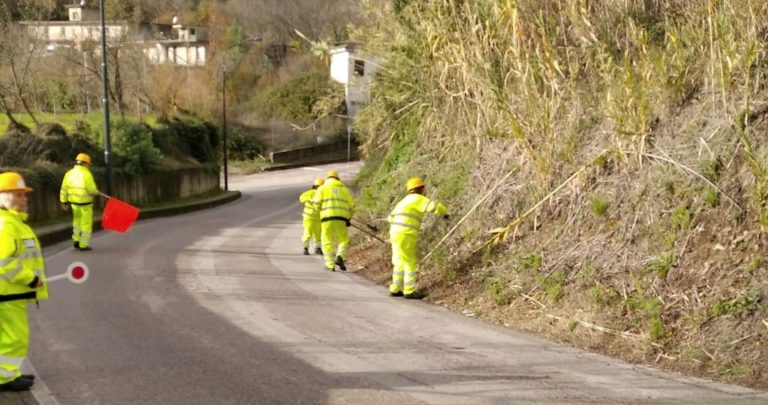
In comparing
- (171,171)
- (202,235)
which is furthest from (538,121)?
(171,171)

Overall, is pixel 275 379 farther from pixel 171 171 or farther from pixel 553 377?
pixel 171 171

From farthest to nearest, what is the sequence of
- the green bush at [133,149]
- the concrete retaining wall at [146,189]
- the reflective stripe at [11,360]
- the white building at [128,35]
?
the white building at [128,35], the green bush at [133,149], the concrete retaining wall at [146,189], the reflective stripe at [11,360]

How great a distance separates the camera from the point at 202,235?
19672 mm

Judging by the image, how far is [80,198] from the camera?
15.0 meters

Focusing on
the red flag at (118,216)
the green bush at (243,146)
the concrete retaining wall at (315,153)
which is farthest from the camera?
the concrete retaining wall at (315,153)

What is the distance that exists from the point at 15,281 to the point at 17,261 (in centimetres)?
15

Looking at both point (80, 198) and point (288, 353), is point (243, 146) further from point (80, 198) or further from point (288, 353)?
point (288, 353)

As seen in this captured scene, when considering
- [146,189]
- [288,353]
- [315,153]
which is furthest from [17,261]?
[315,153]

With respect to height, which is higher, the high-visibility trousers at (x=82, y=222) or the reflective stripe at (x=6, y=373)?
the reflective stripe at (x=6, y=373)

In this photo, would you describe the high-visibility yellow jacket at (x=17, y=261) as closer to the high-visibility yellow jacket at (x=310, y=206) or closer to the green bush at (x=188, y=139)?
the high-visibility yellow jacket at (x=310, y=206)

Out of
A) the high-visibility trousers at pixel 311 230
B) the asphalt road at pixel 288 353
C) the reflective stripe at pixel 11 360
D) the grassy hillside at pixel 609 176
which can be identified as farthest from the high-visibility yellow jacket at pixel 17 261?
the high-visibility trousers at pixel 311 230

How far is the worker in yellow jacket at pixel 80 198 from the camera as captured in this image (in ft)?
49.3

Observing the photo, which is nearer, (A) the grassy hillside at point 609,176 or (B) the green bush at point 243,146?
(A) the grassy hillside at point 609,176

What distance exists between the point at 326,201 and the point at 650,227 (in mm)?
6361
